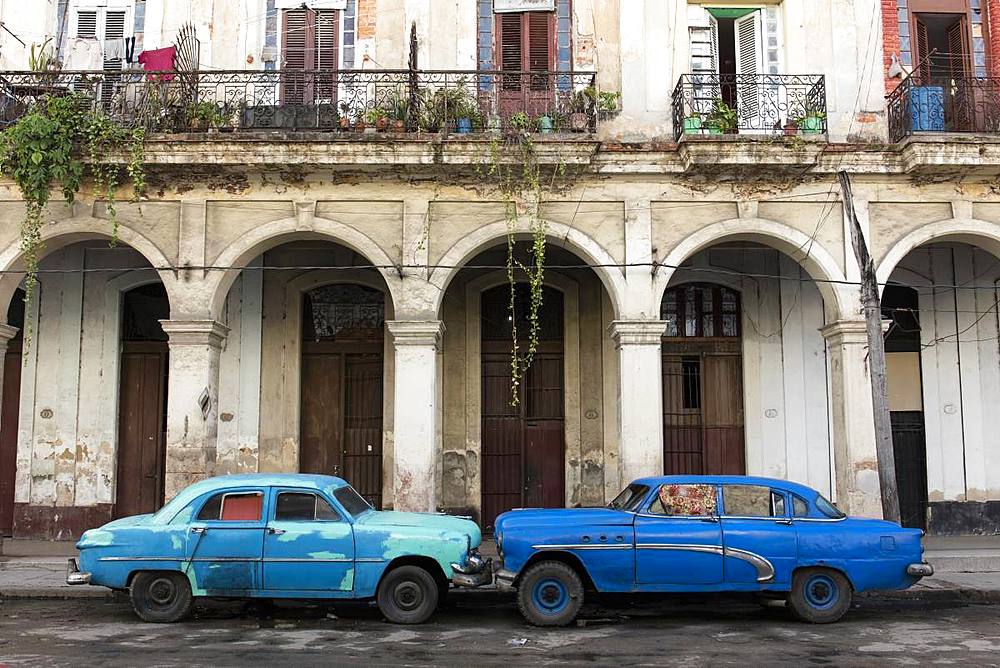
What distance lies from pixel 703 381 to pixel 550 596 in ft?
24.0

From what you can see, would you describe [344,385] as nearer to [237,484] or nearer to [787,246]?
[237,484]

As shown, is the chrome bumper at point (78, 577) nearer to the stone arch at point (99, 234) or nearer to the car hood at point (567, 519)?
the car hood at point (567, 519)

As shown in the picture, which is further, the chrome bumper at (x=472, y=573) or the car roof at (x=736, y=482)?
the car roof at (x=736, y=482)

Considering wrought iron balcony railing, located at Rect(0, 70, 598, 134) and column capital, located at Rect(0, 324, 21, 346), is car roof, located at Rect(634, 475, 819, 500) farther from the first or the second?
column capital, located at Rect(0, 324, 21, 346)

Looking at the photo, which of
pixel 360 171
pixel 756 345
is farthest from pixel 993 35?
pixel 360 171

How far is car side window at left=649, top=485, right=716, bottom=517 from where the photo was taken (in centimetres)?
876

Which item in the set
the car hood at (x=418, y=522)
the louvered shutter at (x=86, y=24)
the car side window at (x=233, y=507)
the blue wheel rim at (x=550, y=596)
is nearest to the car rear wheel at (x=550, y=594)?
the blue wheel rim at (x=550, y=596)

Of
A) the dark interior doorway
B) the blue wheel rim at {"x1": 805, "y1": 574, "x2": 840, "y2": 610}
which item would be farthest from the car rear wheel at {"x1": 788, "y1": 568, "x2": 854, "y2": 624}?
the dark interior doorway

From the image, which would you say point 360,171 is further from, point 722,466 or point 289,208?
point 722,466

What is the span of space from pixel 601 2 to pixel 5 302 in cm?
943

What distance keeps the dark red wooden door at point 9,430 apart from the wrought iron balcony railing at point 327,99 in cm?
417

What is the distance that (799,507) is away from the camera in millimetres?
8820

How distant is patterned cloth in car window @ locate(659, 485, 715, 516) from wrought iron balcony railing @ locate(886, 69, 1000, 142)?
21.3ft

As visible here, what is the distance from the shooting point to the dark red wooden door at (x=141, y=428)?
14664mm
